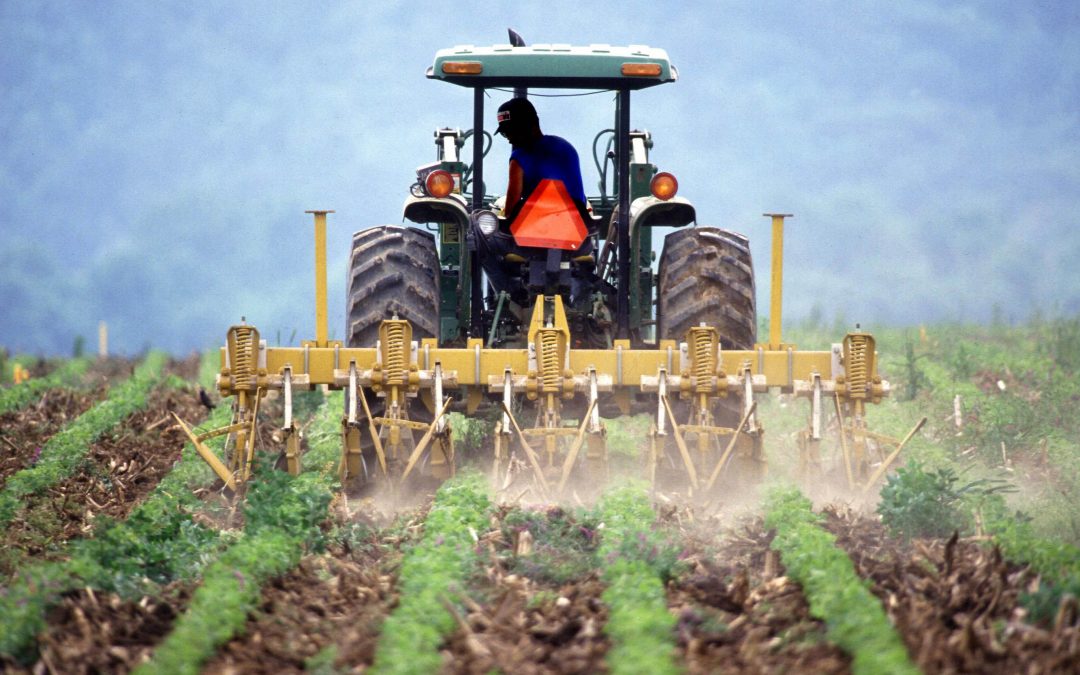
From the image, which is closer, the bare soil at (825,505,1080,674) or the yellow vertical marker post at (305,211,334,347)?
the bare soil at (825,505,1080,674)

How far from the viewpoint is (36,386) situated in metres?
15.9

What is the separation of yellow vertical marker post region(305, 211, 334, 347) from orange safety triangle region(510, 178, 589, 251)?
1257mm

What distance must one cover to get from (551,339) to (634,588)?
3.08 metres

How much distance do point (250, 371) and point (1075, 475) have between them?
18.3 ft

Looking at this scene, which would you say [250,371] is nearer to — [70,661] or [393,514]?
[393,514]

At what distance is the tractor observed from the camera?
8.85 metres

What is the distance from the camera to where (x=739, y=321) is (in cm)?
969

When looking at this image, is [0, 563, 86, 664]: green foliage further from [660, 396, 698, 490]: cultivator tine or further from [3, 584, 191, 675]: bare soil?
[660, 396, 698, 490]: cultivator tine

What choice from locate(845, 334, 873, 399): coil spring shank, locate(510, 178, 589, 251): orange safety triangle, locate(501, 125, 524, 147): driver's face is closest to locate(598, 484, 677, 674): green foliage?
locate(845, 334, 873, 399): coil spring shank

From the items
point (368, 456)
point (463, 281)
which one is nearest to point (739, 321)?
point (463, 281)

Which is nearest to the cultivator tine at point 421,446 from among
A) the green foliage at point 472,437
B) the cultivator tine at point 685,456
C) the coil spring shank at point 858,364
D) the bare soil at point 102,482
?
the cultivator tine at point 685,456

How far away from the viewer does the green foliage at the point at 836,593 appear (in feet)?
16.7

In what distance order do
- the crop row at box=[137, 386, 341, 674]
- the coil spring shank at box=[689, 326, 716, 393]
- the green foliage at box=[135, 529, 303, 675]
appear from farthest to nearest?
the coil spring shank at box=[689, 326, 716, 393] → the crop row at box=[137, 386, 341, 674] → the green foliage at box=[135, 529, 303, 675]

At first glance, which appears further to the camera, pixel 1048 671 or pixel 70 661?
pixel 70 661
